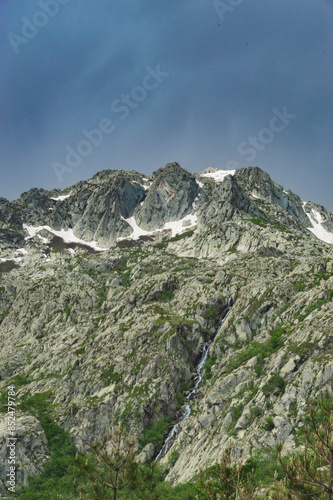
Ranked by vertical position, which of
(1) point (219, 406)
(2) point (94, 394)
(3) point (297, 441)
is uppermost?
(2) point (94, 394)

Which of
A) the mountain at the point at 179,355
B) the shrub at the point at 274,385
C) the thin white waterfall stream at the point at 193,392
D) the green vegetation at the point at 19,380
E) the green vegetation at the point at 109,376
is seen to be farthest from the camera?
the green vegetation at the point at 19,380

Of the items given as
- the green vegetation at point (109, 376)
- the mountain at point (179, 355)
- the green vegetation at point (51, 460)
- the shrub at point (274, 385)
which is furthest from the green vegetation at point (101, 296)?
the shrub at point (274, 385)

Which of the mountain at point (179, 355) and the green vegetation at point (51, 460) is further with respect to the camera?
the green vegetation at point (51, 460)

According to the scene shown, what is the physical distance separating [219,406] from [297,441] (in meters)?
17.6

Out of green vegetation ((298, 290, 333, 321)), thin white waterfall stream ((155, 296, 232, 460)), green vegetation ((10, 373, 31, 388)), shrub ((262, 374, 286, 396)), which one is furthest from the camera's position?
green vegetation ((10, 373, 31, 388))

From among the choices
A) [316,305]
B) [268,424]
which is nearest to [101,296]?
[316,305]

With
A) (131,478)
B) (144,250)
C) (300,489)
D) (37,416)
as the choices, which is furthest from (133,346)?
(144,250)

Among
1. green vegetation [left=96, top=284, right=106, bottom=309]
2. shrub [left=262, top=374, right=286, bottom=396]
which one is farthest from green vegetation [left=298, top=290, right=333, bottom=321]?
green vegetation [left=96, top=284, right=106, bottom=309]

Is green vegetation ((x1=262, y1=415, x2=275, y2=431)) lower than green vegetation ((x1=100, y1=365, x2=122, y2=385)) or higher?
lower

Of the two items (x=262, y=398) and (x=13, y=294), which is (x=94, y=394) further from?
(x=13, y=294)

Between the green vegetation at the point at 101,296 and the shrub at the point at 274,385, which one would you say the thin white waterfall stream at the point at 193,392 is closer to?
the shrub at the point at 274,385

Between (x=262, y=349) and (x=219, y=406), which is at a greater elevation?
(x=262, y=349)

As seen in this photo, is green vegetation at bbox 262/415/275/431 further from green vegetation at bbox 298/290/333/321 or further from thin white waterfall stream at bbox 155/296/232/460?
green vegetation at bbox 298/290/333/321

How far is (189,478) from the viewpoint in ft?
121
